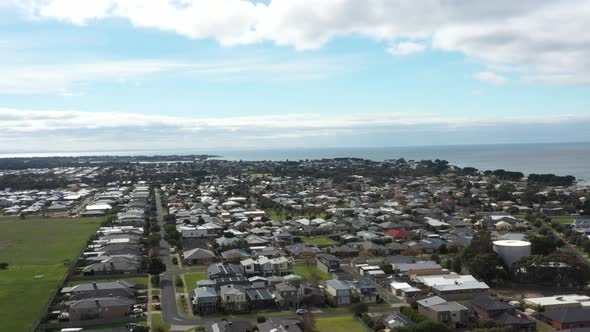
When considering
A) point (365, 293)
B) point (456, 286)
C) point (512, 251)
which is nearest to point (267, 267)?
point (365, 293)

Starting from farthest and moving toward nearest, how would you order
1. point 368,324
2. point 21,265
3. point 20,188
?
1. point 20,188
2. point 21,265
3. point 368,324

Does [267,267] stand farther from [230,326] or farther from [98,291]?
[230,326]

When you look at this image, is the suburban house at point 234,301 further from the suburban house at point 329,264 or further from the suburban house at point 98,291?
the suburban house at point 329,264

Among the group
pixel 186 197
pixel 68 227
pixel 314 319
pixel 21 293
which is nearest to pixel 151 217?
pixel 68 227

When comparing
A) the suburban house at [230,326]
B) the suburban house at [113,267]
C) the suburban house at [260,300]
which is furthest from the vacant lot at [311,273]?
the suburban house at [113,267]

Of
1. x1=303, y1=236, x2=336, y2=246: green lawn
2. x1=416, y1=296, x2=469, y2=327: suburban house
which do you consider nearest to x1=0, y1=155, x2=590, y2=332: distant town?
x1=416, y1=296, x2=469, y2=327: suburban house

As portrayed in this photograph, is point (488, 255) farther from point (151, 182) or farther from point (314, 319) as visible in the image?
point (151, 182)
